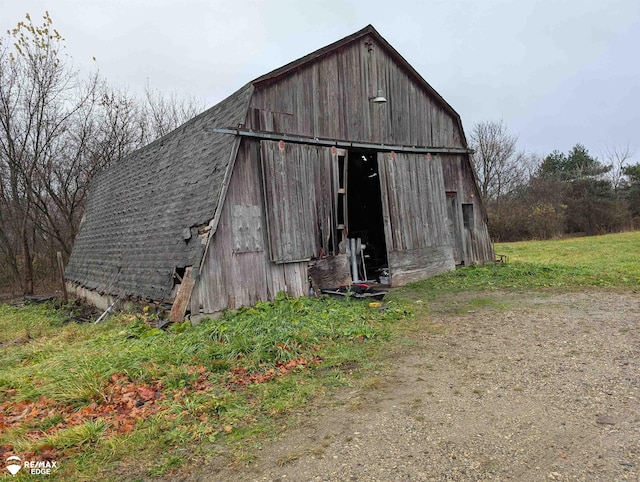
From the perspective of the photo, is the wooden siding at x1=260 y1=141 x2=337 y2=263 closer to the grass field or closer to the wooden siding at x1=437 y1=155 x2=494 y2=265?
the grass field

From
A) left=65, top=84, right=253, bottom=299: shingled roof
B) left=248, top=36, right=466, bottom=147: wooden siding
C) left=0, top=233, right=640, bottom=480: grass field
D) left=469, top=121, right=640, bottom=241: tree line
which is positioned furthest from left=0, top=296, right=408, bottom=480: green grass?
left=469, top=121, right=640, bottom=241: tree line

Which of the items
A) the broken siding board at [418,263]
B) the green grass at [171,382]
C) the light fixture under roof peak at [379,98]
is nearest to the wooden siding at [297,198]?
the green grass at [171,382]

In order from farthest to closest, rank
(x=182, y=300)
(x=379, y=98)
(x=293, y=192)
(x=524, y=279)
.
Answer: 1. (x=524, y=279)
2. (x=379, y=98)
3. (x=293, y=192)
4. (x=182, y=300)

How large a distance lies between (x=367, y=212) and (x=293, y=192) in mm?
7112

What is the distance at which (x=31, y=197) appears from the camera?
21703 millimetres

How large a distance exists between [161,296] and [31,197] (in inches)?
716

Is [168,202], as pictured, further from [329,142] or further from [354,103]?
[354,103]

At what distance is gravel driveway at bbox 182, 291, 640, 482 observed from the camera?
3031mm

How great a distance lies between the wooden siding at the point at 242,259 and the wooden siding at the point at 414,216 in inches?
150

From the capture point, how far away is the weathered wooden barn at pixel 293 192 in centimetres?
893

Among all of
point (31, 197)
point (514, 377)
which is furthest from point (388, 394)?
point (31, 197)

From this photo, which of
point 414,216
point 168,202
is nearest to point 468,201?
point 414,216

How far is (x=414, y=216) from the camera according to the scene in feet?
41.3

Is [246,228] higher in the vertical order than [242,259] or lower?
higher
